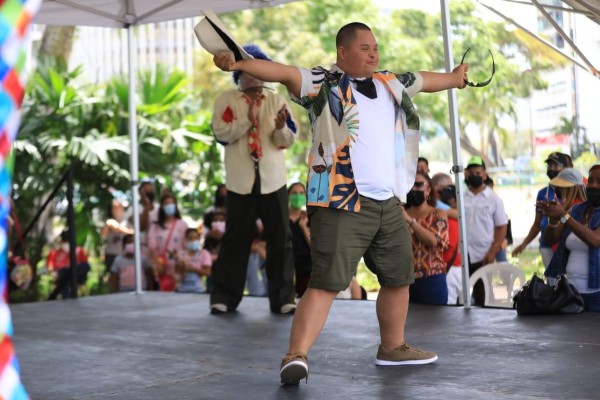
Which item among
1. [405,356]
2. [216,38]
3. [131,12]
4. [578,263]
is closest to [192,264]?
[131,12]

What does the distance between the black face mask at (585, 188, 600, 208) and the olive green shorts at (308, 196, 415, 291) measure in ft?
6.69

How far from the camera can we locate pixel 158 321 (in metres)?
6.79

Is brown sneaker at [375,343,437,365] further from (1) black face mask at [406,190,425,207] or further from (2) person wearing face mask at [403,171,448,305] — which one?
(1) black face mask at [406,190,425,207]

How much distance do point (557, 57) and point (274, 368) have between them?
10.8 metres

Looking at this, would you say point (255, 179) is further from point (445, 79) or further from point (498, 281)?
point (445, 79)

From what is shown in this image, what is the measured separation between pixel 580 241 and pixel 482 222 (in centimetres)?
189

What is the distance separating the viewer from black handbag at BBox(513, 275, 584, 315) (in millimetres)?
5887

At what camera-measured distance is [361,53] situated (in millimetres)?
4328

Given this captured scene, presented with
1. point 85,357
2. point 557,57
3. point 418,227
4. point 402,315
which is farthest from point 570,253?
point 557,57

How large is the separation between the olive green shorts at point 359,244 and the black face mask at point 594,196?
2.04 m

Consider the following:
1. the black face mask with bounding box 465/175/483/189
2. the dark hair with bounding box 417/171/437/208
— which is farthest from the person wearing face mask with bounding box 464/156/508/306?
the dark hair with bounding box 417/171/437/208

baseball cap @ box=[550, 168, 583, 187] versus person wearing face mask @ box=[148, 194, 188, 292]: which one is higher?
baseball cap @ box=[550, 168, 583, 187]

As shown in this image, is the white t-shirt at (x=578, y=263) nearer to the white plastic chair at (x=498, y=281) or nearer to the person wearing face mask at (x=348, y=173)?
the white plastic chair at (x=498, y=281)

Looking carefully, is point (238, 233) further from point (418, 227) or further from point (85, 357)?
point (85, 357)
